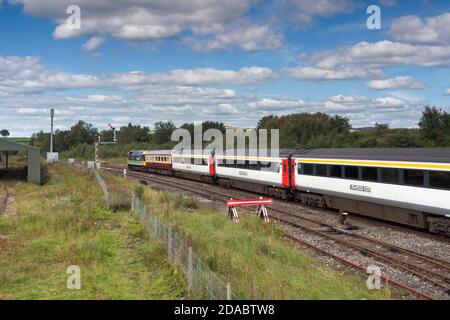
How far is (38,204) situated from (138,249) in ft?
36.0

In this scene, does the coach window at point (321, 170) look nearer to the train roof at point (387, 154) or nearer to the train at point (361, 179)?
the train at point (361, 179)

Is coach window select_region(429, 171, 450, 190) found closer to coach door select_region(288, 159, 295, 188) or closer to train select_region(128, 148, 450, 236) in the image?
train select_region(128, 148, 450, 236)

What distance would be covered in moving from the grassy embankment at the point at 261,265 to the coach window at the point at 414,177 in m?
4.95

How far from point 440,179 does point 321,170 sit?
7895 millimetres

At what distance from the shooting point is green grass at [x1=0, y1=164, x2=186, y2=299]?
1071 cm

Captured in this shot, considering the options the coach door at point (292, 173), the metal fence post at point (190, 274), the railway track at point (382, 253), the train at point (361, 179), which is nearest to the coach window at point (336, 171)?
the train at point (361, 179)

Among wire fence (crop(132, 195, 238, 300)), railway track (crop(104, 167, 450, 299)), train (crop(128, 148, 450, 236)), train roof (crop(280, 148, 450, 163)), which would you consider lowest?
railway track (crop(104, 167, 450, 299))

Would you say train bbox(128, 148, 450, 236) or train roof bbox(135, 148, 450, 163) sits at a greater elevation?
train roof bbox(135, 148, 450, 163)

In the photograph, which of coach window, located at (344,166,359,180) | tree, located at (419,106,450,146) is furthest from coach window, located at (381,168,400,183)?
tree, located at (419,106,450,146)

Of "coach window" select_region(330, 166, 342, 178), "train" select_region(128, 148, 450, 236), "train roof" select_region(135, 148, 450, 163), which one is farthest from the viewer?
"coach window" select_region(330, 166, 342, 178)

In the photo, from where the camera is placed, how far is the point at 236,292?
30.1 ft

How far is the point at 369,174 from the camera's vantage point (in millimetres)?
19891

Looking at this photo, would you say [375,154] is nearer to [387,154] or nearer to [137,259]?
[387,154]
